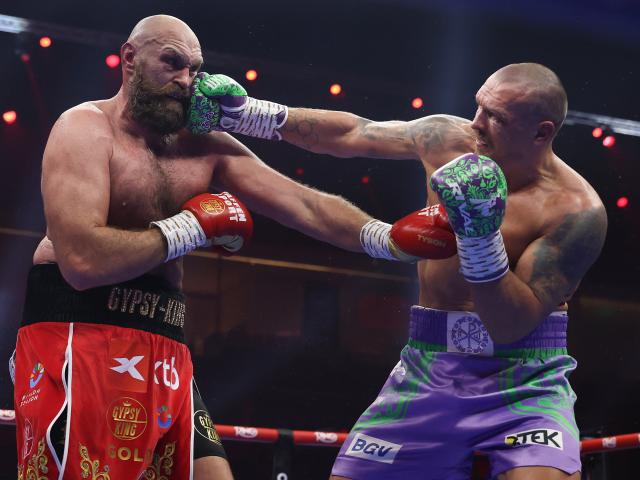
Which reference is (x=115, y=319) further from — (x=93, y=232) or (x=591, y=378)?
(x=591, y=378)

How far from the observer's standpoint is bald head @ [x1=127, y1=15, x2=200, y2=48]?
2330mm

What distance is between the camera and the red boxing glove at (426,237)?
221 cm

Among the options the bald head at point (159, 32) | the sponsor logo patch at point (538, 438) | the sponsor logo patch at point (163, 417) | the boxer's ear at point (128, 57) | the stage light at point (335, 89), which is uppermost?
the stage light at point (335, 89)

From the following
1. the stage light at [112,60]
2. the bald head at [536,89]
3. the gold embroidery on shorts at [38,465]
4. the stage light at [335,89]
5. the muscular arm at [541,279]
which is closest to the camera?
the gold embroidery on shorts at [38,465]

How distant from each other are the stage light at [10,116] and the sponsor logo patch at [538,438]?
447cm

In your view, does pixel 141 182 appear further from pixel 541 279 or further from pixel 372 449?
pixel 541 279

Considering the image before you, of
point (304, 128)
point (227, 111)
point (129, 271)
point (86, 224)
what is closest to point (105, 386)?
point (129, 271)

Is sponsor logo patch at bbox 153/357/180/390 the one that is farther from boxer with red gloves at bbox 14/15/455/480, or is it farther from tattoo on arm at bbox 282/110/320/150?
tattoo on arm at bbox 282/110/320/150

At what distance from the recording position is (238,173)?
247 centimetres

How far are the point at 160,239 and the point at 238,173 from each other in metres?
0.48

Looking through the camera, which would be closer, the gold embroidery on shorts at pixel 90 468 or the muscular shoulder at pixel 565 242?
the gold embroidery on shorts at pixel 90 468

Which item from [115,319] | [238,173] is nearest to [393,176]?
[238,173]

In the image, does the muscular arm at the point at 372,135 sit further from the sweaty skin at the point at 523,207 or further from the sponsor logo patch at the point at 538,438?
the sponsor logo patch at the point at 538,438

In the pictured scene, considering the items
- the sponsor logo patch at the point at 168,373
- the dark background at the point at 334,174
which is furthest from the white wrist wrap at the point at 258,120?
the dark background at the point at 334,174
